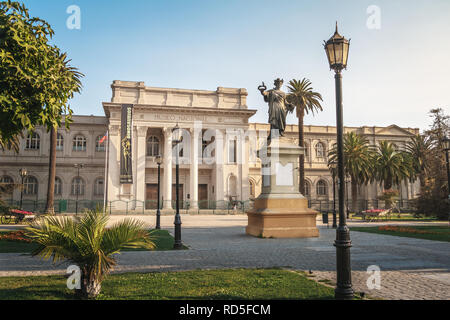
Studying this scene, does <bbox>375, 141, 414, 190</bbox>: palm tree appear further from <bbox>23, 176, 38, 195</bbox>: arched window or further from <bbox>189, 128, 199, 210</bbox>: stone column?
<bbox>23, 176, 38, 195</bbox>: arched window

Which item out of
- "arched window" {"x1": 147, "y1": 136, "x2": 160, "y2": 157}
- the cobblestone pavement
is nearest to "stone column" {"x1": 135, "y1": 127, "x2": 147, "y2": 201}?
"arched window" {"x1": 147, "y1": 136, "x2": 160, "y2": 157}

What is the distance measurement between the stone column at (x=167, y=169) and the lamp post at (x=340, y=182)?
36.2 meters

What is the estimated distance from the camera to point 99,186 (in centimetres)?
4700

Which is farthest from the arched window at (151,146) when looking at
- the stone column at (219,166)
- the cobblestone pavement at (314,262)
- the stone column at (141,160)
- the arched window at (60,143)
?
the cobblestone pavement at (314,262)

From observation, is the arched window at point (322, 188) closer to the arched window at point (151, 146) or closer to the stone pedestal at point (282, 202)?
the arched window at point (151, 146)

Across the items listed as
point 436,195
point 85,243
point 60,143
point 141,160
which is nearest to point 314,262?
point 85,243

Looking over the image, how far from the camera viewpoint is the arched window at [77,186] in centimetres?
4612

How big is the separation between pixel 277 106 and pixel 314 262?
306 inches

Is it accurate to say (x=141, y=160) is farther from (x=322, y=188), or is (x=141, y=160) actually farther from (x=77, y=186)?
(x=322, y=188)

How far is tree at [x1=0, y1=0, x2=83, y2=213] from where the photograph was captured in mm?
8367

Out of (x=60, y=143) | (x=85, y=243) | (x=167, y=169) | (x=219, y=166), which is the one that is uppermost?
(x=60, y=143)

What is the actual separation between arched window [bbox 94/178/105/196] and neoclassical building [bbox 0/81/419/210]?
0.43ft
